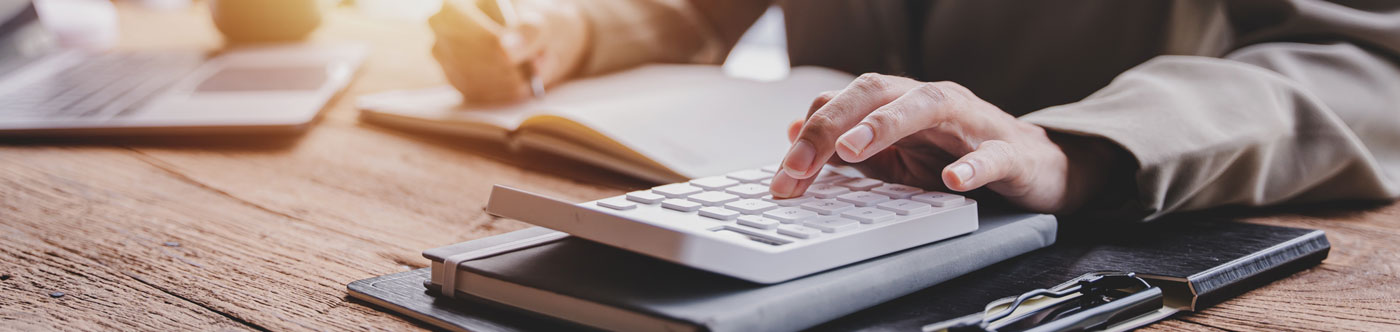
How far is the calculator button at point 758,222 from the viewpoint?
395 mm

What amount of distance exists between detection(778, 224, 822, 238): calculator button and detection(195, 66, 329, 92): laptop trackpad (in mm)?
780

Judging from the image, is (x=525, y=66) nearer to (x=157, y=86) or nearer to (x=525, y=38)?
(x=525, y=38)

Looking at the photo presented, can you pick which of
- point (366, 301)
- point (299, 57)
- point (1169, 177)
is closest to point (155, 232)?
point (366, 301)

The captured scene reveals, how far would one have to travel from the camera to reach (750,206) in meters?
0.43

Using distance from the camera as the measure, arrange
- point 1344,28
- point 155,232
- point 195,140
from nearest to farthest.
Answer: point 155,232
point 1344,28
point 195,140

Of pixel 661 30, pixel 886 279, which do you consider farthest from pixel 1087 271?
pixel 661 30

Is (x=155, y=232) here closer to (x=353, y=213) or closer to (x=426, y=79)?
(x=353, y=213)

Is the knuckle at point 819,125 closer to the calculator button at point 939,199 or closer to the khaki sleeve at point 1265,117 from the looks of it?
the calculator button at point 939,199

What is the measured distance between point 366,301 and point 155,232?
0.72ft

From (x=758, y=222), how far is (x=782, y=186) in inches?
3.2

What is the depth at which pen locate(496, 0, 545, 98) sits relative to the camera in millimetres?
1045

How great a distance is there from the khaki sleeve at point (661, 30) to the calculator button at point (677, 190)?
757mm

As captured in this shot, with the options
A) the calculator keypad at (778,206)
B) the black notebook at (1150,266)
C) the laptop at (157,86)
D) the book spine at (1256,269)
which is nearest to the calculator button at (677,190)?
the calculator keypad at (778,206)

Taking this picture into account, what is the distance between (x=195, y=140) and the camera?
34.0 inches
